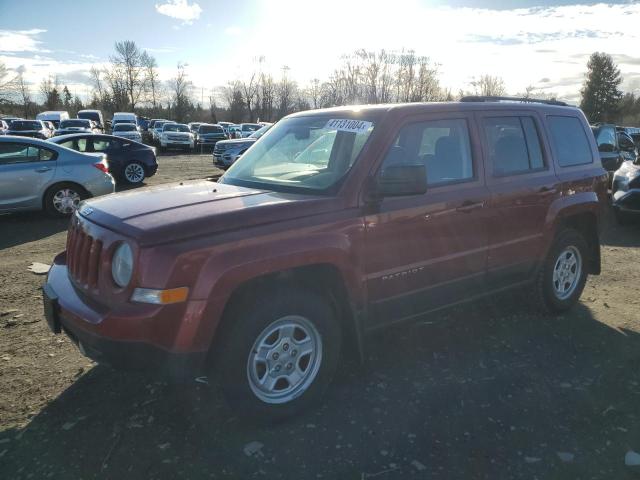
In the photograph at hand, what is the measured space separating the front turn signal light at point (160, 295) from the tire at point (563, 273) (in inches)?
139

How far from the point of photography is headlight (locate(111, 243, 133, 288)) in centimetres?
271

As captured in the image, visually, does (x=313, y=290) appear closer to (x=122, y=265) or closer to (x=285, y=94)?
(x=122, y=265)

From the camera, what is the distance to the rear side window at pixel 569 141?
4.77 metres

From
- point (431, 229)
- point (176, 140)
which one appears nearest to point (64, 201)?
point (431, 229)

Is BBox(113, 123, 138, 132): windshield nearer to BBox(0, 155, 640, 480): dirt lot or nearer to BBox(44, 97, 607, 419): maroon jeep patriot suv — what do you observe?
BBox(0, 155, 640, 480): dirt lot

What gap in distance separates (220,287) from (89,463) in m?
1.24

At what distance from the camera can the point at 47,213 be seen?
9.65 metres

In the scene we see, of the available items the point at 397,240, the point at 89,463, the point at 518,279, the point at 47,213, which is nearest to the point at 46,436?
the point at 89,463

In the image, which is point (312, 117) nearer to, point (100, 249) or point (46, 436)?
point (100, 249)

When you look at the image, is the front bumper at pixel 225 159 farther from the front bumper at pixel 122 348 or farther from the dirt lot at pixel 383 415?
the front bumper at pixel 122 348

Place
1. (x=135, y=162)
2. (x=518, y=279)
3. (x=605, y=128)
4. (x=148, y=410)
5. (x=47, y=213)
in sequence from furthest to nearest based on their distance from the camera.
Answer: (x=135, y=162) → (x=605, y=128) → (x=47, y=213) → (x=518, y=279) → (x=148, y=410)

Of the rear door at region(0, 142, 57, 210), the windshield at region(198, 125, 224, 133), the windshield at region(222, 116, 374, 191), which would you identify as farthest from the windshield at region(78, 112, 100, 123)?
the windshield at region(222, 116, 374, 191)

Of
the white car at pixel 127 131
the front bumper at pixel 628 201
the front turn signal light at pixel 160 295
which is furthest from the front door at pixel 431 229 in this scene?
the white car at pixel 127 131

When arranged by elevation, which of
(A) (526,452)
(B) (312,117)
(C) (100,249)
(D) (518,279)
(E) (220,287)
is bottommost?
(A) (526,452)
